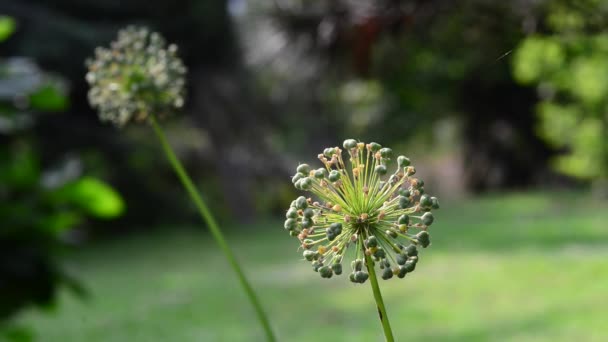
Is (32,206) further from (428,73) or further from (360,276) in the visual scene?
(428,73)

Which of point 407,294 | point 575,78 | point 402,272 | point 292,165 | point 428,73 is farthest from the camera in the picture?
point 292,165

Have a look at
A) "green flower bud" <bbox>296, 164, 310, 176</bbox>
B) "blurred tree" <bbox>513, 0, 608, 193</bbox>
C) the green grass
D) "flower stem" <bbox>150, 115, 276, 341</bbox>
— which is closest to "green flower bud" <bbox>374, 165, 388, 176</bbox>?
"green flower bud" <bbox>296, 164, 310, 176</bbox>

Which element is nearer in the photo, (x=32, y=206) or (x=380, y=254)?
(x=380, y=254)

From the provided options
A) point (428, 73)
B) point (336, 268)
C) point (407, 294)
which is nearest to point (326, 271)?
point (336, 268)

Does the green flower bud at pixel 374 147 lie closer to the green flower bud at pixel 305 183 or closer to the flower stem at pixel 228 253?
the green flower bud at pixel 305 183

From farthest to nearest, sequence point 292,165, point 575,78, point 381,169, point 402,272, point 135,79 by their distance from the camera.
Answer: point 292,165 → point 575,78 → point 135,79 → point 381,169 → point 402,272

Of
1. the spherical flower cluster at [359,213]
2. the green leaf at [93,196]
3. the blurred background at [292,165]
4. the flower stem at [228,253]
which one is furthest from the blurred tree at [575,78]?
the green leaf at [93,196]

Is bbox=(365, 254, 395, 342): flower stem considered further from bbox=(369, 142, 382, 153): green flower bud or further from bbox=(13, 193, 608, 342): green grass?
bbox=(13, 193, 608, 342): green grass
